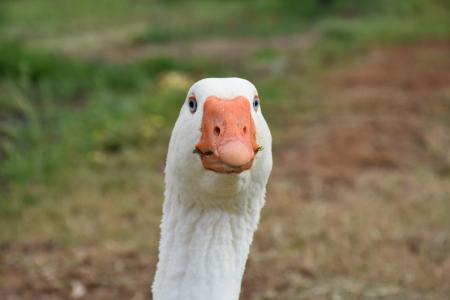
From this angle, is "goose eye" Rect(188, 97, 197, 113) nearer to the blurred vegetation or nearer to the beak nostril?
the beak nostril

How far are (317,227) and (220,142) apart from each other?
3182 millimetres

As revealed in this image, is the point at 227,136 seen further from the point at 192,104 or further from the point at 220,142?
the point at 192,104

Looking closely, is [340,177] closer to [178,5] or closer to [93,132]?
[93,132]

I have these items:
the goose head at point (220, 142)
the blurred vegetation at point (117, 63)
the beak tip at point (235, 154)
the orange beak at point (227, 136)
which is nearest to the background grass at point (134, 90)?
the blurred vegetation at point (117, 63)

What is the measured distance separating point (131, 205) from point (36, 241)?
0.78m

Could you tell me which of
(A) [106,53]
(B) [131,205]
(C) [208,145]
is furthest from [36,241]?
(A) [106,53]

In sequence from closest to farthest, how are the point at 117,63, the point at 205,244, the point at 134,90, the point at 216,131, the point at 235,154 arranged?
the point at 235,154 < the point at 216,131 < the point at 205,244 < the point at 134,90 < the point at 117,63

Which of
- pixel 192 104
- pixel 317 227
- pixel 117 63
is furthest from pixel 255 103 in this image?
pixel 117 63

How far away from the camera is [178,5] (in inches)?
838

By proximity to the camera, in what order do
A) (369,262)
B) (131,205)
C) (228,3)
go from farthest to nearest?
(228,3), (131,205), (369,262)

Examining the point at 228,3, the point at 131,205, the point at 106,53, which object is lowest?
the point at 131,205

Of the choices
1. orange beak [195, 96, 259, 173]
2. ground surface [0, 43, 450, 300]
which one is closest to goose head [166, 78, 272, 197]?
orange beak [195, 96, 259, 173]

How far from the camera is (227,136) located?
182cm

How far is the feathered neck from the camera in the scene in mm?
2109
